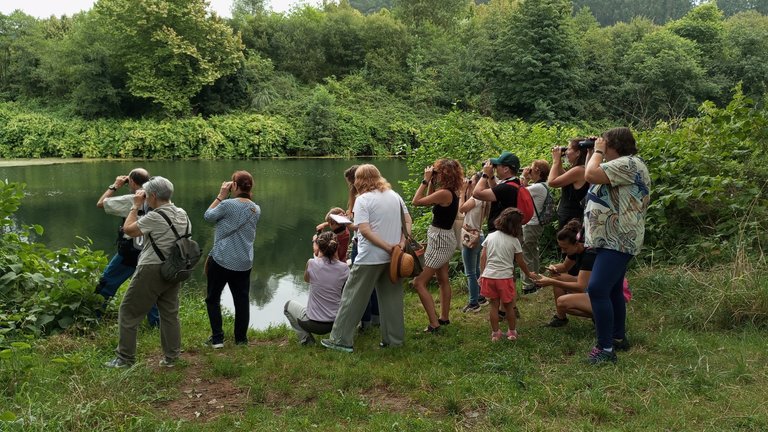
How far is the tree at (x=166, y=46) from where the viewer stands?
99.8 ft

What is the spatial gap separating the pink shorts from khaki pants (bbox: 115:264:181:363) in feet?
7.58

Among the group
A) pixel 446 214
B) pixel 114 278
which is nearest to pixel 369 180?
pixel 446 214

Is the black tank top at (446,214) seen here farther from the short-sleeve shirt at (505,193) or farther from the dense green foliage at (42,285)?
the dense green foliage at (42,285)

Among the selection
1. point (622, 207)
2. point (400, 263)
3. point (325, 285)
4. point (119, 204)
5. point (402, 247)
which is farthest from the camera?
point (119, 204)

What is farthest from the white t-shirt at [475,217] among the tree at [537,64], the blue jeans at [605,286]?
the tree at [537,64]

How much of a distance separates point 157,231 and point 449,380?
87.3 inches

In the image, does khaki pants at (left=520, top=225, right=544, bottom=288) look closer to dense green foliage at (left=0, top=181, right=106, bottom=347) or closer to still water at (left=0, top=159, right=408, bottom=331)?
still water at (left=0, top=159, right=408, bottom=331)

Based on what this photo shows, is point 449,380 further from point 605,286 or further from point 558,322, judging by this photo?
point 558,322

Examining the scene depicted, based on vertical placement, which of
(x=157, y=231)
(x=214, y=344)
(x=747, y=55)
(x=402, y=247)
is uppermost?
(x=747, y=55)

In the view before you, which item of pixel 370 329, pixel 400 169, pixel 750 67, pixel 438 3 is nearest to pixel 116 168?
pixel 400 169

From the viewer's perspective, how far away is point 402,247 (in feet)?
15.4

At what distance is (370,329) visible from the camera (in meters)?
5.48

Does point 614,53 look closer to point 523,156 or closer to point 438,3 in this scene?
point 438,3

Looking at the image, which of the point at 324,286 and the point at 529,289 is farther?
the point at 529,289
